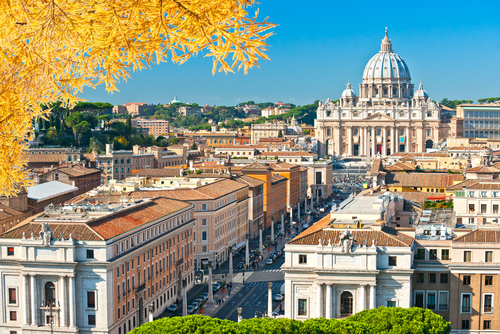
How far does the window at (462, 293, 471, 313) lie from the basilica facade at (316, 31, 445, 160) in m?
110

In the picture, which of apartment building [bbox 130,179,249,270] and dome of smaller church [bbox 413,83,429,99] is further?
dome of smaller church [bbox 413,83,429,99]

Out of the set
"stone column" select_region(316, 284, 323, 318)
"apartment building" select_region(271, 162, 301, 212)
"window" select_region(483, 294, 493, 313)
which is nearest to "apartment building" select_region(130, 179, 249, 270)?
"stone column" select_region(316, 284, 323, 318)

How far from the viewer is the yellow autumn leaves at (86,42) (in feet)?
19.2

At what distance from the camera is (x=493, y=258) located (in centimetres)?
2495

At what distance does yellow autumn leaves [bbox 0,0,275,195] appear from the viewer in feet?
19.2

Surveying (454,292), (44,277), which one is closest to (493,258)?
(454,292)

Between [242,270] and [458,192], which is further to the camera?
[242,270]

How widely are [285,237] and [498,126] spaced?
9671cm

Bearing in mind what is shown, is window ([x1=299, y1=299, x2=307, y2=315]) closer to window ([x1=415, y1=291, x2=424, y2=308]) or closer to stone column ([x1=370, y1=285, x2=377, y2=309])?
stone column ([x1=370, y1=285, x2=377, y2=309])

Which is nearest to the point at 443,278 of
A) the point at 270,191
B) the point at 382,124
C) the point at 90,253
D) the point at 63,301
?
the point at 90,253

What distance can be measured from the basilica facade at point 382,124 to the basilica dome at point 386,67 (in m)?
0.82

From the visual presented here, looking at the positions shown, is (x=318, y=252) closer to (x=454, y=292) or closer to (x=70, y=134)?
(x=454, y=292)

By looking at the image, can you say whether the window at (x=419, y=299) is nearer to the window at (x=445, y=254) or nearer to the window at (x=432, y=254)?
the window at (x=432, y=254)

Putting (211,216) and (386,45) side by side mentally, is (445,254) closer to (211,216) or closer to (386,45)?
(211,216)
